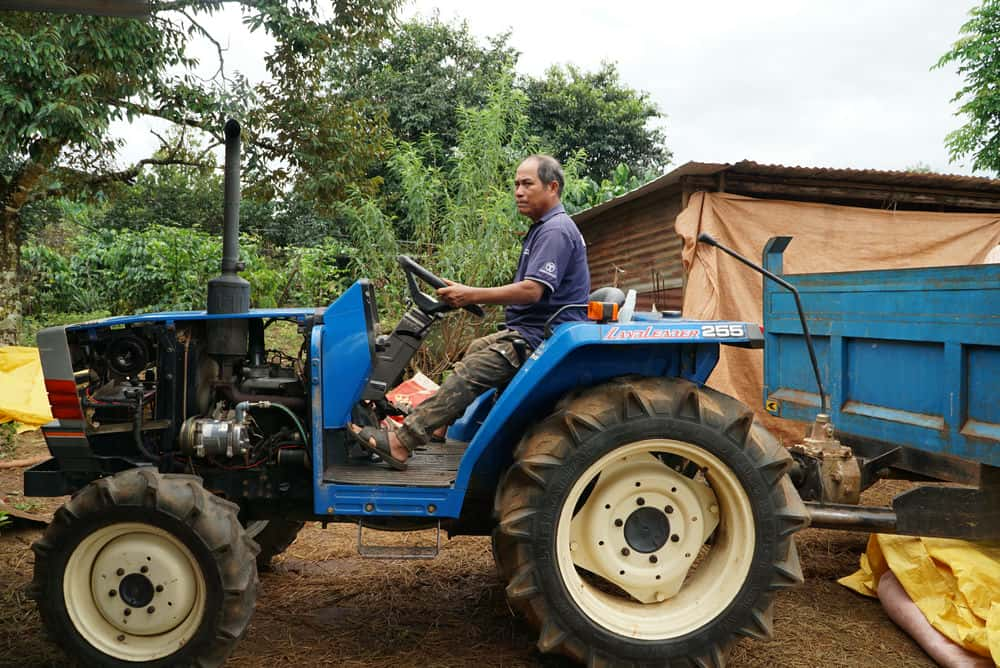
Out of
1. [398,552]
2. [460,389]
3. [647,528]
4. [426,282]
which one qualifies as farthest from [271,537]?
[647,528]

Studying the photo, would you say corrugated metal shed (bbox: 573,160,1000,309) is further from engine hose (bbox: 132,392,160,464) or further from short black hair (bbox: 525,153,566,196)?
engine hose (bbox: 132,392,160,464)

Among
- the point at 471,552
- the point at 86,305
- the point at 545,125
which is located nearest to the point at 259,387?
the point at 471,552

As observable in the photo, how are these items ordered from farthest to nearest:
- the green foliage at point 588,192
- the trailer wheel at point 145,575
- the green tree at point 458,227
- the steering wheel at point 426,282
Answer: the green foliage at point 588,192
the green tree at point 458,227
the steering wheel at point 426,282
the trailer wheel at point 145,575

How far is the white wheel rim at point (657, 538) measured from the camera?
2.74 metres

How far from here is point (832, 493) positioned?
331 cm

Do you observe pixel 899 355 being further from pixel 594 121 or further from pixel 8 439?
pixel 594 121

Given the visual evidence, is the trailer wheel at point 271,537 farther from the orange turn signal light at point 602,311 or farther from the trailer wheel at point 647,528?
the orange turn signal light at point 602,311

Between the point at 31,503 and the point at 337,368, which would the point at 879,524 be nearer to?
the point at 337,368

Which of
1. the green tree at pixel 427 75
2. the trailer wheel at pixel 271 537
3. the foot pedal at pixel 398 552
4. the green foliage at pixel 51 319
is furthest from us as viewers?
the green tree at pixel 427 75

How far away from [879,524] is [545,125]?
20012 millimetres

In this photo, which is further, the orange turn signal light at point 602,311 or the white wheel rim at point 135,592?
the orange turn signal light at point 602,311

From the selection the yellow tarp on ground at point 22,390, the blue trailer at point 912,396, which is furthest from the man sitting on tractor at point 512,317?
the yellow tarp on ground at point 22,390

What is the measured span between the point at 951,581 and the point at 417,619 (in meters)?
2.34

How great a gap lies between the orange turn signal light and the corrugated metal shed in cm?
462
